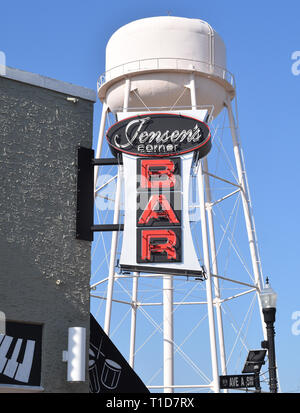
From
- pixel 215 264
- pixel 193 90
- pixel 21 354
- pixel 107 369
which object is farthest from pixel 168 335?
pixel 21 354

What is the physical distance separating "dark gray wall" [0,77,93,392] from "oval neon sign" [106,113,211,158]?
1190mm

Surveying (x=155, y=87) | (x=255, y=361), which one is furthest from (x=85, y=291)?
(x=155, y=87)

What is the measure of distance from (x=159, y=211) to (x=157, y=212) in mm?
48

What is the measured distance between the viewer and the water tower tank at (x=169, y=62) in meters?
29.8

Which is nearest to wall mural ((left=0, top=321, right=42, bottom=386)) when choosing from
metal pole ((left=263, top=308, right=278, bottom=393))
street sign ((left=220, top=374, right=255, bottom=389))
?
street sign ((left=220, top=374, right=255, bottom=389))

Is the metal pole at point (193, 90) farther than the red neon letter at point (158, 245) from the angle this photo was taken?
Yes

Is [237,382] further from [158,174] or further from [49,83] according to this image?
[49,83]

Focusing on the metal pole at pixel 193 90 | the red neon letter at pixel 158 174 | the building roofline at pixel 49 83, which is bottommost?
the red neon letter at pixel 158 174

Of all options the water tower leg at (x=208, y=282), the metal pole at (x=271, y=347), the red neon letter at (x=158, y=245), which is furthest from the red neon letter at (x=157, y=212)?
the water tower leg at (x=208, y=282)

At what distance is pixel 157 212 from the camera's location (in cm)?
1777

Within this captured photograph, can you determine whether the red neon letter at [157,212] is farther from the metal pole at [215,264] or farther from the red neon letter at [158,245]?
the metal pole at [215,264]

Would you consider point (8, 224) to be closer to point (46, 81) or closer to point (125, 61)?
point (46, 81)

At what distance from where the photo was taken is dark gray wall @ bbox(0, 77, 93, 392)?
52.3ft

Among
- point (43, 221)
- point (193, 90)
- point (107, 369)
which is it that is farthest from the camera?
point (193, 90)
